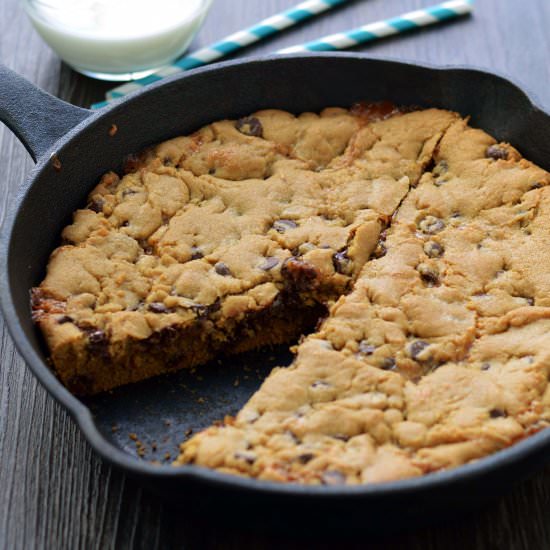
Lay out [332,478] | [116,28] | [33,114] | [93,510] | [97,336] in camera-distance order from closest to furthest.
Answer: [332,478], [93,510], [97,336], [33,114], [116,28]

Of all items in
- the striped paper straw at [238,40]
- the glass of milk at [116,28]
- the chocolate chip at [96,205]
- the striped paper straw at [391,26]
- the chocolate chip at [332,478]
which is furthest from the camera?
the striped paper straw at [391,26]

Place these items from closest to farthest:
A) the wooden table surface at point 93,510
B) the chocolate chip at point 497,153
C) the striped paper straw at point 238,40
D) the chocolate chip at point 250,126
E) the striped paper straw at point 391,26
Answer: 1. the wooden table surface at point 93,510
2. the chocolate chip at point 497,153
3. the chocolate chip at point 250,126
4. the striped paper straw at point 238,40
5. the striped paper straw at point 391,26

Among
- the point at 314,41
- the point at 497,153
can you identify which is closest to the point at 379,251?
the point at 497,153

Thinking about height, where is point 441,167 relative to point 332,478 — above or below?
above

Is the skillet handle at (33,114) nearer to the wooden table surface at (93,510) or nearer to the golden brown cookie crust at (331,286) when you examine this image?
the golden brown cookie crust at (331,286)

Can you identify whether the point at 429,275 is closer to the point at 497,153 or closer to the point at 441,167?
the point at 441,167

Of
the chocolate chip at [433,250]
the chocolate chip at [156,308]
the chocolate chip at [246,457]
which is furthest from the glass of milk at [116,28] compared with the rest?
the chocolate chip at [246,457]

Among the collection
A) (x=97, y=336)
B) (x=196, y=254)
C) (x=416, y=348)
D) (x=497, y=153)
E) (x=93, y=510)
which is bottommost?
(x=93, y=510)
